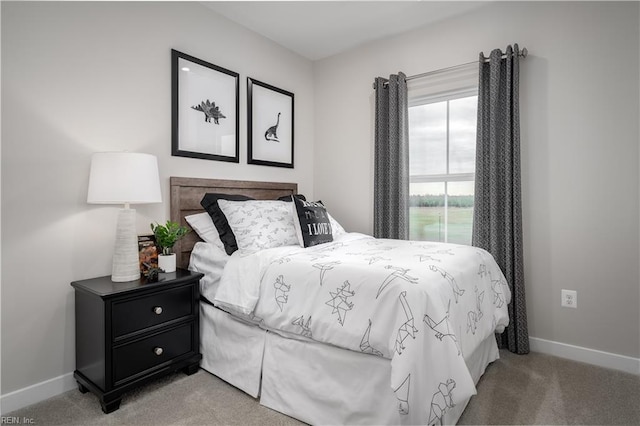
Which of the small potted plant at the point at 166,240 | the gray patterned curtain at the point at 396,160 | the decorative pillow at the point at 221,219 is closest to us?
the small potted plant at the point at 166,240

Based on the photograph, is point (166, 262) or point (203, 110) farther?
point (203, 110)

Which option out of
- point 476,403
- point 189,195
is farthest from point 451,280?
point 189,195

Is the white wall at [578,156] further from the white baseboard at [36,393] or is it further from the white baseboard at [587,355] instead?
the white baseboard at [36,393]

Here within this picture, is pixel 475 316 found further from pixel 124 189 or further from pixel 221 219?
pixel 124 189

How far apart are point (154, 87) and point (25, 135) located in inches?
33.1

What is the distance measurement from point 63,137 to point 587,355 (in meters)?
3.56

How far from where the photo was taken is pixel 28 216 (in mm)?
1919

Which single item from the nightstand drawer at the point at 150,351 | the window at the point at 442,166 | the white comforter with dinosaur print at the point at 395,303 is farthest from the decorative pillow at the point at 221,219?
the window at the point at 442,166

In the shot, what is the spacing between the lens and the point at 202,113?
2.76 meters

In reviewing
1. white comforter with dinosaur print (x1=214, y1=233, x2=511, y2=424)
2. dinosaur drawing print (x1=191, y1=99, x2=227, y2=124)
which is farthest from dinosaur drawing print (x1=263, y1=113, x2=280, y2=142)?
white comforter with dinosaur print (x1=214, y1=233, x2=511, y2=424)

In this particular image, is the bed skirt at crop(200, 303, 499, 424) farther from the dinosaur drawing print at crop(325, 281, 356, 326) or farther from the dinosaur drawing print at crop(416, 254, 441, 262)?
the dinosaur drawing print at crop(416, 254, 441, 262)

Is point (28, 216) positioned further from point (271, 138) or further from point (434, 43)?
point (434, 43)

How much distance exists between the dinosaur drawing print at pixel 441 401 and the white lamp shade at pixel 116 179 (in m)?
1.73

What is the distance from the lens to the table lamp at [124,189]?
1.91 m
